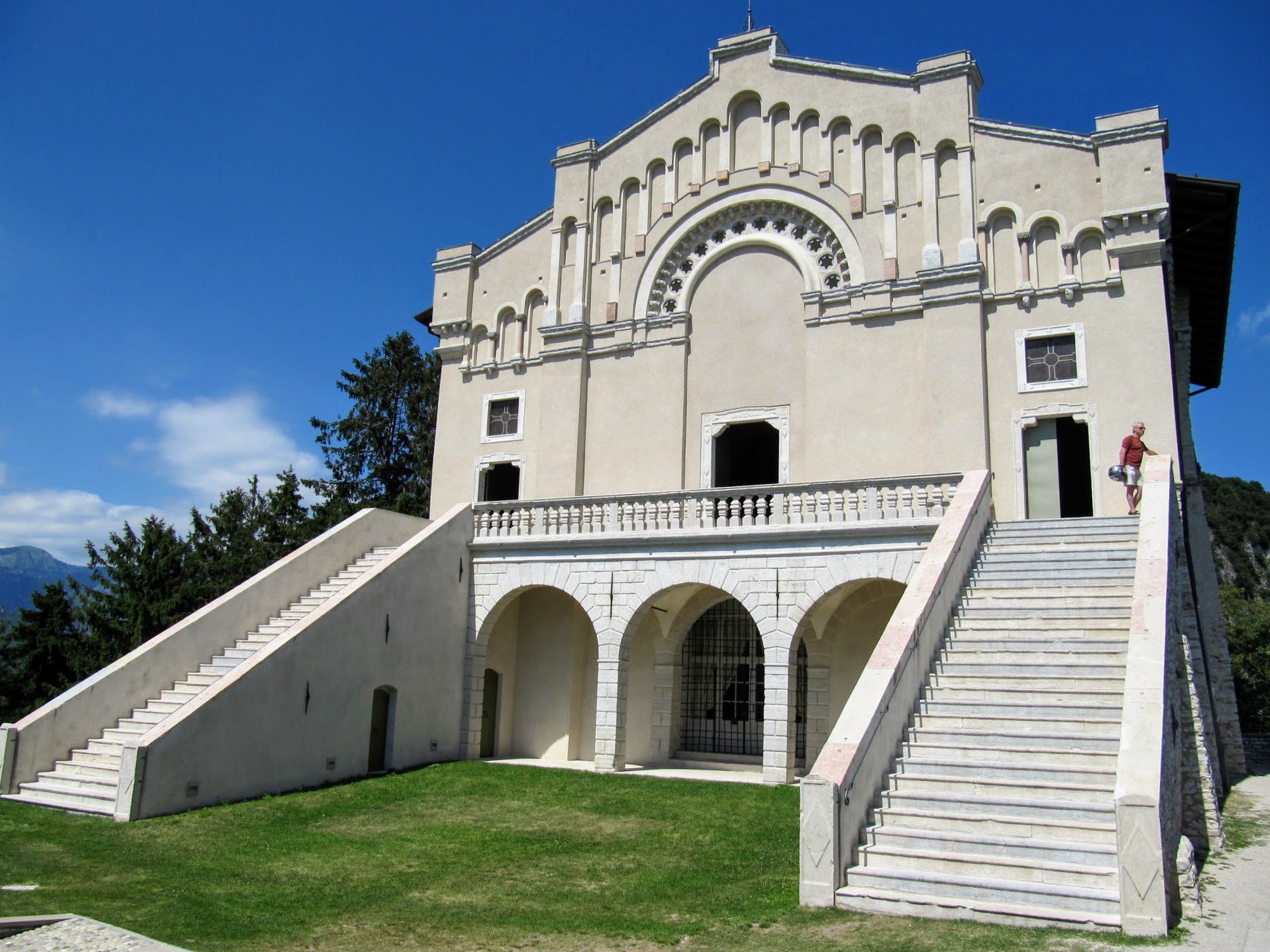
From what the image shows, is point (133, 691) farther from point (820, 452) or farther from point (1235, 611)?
point (1235, 611)

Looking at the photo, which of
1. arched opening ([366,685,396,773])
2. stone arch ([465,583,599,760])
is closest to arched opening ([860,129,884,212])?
stone arch ([465,583,599,760])

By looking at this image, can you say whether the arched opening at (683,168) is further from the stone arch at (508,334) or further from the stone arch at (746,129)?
the stone arch at (508,334)

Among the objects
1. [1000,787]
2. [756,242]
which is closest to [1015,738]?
[1000,787]

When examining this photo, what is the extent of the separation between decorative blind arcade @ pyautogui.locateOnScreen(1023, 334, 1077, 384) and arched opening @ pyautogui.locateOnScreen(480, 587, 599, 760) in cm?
947

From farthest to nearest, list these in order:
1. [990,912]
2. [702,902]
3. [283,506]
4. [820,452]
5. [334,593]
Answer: [283,506]
[820,452]
[334,593]
[702,902]
[990,912]

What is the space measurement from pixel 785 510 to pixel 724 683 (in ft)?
14.2

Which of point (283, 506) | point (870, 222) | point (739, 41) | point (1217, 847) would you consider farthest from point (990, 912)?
point (283, 506)

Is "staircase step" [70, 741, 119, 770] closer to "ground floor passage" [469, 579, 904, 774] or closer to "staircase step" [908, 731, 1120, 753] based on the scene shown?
"ground floor passage" [469, 579, 904, 774]

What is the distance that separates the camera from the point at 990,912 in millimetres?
7945

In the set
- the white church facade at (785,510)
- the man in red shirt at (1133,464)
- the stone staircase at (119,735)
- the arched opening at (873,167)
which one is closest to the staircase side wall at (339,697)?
the white church facade at (785,510)

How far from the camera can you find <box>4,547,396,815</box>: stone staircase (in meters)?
13.2

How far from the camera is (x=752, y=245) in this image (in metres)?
20.4

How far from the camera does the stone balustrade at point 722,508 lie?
15.9m

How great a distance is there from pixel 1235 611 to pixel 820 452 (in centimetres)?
2837
